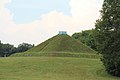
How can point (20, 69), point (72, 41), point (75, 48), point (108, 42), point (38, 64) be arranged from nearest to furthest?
point (108, 42) → point (20, 69) → point (38, 64) → point (75, 48) → point (72, 41)

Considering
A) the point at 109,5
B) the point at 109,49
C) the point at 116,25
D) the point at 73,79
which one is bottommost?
the point at 73,79

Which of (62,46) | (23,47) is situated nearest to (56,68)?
(62,46)

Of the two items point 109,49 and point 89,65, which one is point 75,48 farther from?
point 109,49

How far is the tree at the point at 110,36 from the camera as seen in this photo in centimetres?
4272

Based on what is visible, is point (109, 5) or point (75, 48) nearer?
point (109, 5)

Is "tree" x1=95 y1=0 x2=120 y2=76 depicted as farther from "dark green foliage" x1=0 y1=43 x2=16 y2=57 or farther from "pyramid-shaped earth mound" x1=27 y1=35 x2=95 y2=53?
"dark green foliage" x1=0 y1=43 x2=16 y2=57

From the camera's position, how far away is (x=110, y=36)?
141 feet

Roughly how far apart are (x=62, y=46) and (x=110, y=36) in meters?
35.9

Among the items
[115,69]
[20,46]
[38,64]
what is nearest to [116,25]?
[115,69]

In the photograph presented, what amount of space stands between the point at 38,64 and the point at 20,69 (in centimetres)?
477

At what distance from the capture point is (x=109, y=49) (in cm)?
4322

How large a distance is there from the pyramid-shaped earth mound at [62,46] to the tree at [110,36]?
29171 mm

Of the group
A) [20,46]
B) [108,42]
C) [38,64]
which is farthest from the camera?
[20,46]

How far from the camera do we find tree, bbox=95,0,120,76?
4272 cm
